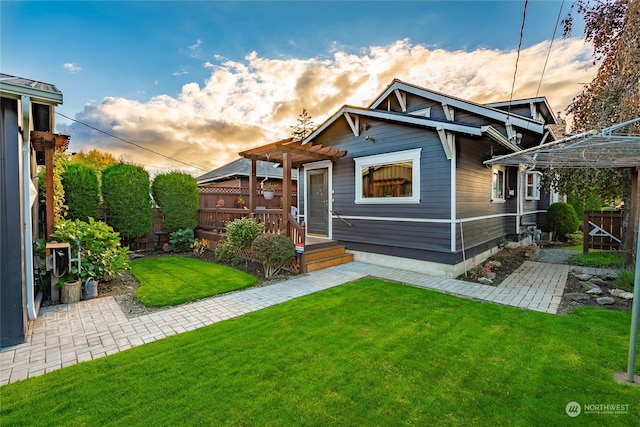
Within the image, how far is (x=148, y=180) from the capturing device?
8906 millimetres

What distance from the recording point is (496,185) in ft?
27.6

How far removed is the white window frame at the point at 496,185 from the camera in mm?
8102

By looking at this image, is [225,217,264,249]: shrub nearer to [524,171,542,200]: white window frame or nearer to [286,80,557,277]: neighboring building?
[286,80,557,277]: neighboring building

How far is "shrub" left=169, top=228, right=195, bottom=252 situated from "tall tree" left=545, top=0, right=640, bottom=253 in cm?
1225

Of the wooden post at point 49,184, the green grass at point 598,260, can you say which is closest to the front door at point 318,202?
the wooden post at point 49,184

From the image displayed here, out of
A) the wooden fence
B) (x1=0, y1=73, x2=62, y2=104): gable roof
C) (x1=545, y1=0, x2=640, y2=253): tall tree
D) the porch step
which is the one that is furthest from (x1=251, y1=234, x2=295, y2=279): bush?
the wooden fence

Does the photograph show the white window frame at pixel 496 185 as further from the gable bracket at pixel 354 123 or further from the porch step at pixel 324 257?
the porch step at pixel 324 257

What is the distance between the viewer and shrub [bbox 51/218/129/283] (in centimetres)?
477

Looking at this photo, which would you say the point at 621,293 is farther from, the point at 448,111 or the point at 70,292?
the point at 70,292

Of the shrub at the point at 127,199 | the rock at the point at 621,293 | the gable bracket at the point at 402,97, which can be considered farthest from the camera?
the gable bracket at the point at 402,97

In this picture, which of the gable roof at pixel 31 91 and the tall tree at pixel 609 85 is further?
the tall tree at pixel 609 85

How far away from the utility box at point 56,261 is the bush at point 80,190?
3740mm

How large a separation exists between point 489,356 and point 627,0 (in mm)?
9110

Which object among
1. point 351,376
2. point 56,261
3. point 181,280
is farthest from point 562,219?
point 56,261
